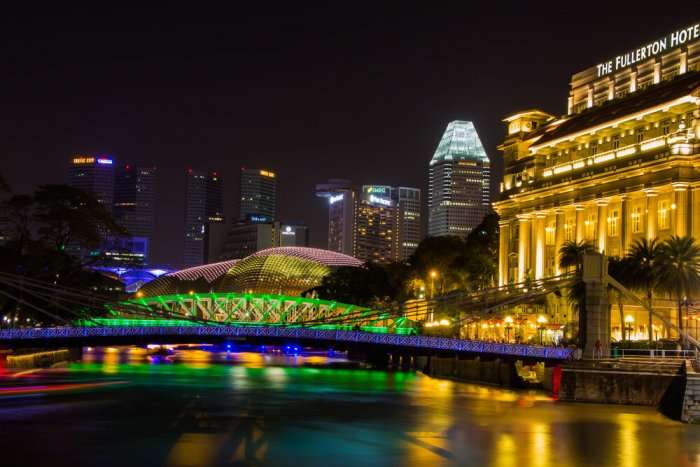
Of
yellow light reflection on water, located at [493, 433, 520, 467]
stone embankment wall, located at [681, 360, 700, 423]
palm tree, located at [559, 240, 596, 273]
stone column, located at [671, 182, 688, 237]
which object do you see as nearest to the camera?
yellow light reflection on water, located at [493, 433, 520, 467]

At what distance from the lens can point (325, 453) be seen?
2608 inches

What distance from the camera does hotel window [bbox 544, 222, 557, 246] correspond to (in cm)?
16475

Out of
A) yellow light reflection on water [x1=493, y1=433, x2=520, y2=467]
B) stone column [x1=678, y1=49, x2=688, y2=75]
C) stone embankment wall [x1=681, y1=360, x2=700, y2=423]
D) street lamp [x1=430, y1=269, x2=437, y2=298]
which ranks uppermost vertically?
stone column [x1=678, y1=49, x2=688, y2=75]

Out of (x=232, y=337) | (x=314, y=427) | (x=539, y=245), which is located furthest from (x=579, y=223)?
(x=314, y=427)

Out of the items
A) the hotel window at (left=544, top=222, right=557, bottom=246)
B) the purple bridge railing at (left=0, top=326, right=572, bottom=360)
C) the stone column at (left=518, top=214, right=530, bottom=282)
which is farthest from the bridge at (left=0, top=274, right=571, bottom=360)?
the stone column at (left=518, top=214, right=530, bottom=282)

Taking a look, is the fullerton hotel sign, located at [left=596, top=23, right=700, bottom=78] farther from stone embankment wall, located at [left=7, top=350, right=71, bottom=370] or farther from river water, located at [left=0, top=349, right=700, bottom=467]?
stone embankment wall, located at [left=7, top=350, right=71, bottom=370]

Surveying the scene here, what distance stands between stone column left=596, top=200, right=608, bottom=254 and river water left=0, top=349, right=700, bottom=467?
3806 centimetres

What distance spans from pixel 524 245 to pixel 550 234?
257 inches

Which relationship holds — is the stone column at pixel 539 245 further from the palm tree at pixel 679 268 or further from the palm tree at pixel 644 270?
the palm tree at pixel 679 268

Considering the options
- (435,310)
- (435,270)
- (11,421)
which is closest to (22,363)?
(435,310)

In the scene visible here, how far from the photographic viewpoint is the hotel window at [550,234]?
165 m

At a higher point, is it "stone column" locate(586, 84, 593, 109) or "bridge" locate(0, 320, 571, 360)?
"stone column" locate(586, 84, 593, 109)

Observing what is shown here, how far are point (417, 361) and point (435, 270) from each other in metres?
23.7

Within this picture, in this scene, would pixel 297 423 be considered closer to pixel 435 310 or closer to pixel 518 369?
pixel 518 369
